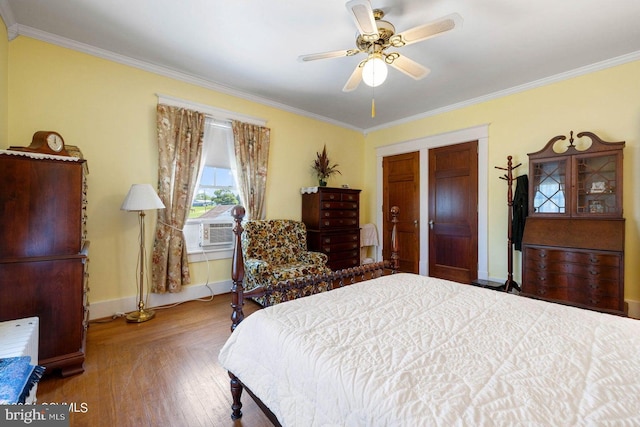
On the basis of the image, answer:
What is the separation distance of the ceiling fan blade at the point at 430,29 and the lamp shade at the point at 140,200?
8.61 feet

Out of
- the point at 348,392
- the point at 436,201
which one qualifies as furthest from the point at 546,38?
the point at 348,392

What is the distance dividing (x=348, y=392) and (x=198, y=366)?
1679 millimetres

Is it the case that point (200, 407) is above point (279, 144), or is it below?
below

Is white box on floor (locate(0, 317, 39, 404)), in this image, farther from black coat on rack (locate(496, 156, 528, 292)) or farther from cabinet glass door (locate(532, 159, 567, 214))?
cabinet glass door (locate(532, 159, 567, 214))

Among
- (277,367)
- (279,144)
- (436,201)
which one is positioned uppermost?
(279,144)

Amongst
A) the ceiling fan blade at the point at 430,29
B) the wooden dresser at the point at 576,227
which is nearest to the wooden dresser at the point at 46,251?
the ceiling fan blade at the point at 430,29

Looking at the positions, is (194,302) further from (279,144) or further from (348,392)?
(348,392)

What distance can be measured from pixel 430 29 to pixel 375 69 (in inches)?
18.1

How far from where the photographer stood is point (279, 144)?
14.0ft

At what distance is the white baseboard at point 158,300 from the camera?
2873mm

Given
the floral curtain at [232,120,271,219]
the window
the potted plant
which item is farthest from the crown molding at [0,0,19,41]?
the potted plant

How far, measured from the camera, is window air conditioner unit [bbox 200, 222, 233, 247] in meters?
3.57

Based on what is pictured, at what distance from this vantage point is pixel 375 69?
7.16ft

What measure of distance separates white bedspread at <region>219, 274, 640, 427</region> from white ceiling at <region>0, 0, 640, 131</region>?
7.42 ft
